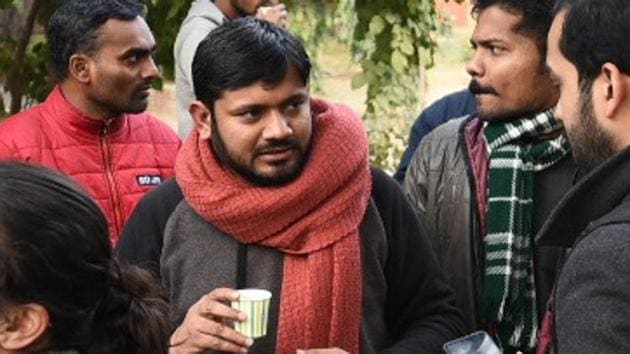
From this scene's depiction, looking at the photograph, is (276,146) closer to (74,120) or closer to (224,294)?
(224,294)

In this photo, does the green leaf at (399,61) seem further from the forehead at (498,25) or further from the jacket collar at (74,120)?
the forehead at (498,25)

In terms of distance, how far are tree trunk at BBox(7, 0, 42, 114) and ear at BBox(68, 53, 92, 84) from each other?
0.96 meters

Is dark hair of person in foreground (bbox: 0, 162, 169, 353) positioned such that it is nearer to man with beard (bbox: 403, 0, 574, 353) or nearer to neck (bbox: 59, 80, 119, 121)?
man with beard (bbox: 403, 0, 574, 353)

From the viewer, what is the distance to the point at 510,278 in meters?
3.42

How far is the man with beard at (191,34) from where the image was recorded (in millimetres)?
4848

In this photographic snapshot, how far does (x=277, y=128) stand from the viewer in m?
2.96

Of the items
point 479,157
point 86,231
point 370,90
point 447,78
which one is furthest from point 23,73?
point 447,78

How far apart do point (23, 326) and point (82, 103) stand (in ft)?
7.25

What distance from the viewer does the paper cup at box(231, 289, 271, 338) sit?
267 centimetres

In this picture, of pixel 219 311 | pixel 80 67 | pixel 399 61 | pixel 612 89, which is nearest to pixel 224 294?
pixel 219 311

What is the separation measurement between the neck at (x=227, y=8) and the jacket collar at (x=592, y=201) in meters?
2.86

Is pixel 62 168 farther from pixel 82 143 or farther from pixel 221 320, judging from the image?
pixel 221 320

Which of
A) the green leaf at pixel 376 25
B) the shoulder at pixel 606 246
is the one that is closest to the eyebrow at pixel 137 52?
the green leaf at pixel 376 25

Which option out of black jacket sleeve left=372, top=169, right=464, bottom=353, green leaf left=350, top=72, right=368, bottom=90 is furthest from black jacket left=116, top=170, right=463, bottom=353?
green leaf left=350, top=72, right=368, bottom=90
